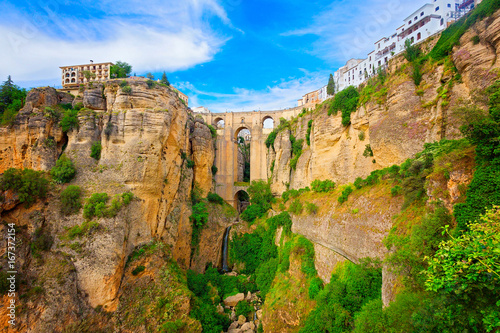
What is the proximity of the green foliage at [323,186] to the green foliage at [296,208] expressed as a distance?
2.06 meters

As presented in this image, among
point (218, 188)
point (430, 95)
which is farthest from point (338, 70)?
point (430, 95)

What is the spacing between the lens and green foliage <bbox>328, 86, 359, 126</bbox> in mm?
20578

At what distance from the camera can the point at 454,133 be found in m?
12.5

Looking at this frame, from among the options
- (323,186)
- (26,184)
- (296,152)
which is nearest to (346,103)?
(323,186)

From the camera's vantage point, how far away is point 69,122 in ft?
69.8

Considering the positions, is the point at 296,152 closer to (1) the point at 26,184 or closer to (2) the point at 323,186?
(2) the point at 323,186

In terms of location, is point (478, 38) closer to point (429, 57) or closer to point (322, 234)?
point (429, 57)

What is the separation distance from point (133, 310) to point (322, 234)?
14440 millimetres

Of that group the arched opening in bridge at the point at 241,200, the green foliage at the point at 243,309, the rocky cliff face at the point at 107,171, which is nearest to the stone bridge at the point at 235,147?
the arched opening in bridge at the point at 241,200

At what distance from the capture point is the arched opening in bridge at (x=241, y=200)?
3762 centimetres

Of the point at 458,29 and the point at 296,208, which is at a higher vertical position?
the point at 458,29

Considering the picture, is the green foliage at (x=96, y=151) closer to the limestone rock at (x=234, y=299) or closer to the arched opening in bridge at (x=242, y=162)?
the limestone rock at (x=234, y=299)

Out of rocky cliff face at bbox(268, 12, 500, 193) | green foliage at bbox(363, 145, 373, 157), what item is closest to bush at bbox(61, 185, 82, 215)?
rocky cliff face at bbox(268, 12, 500, 193)

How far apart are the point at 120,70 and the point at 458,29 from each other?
32.8 metres
